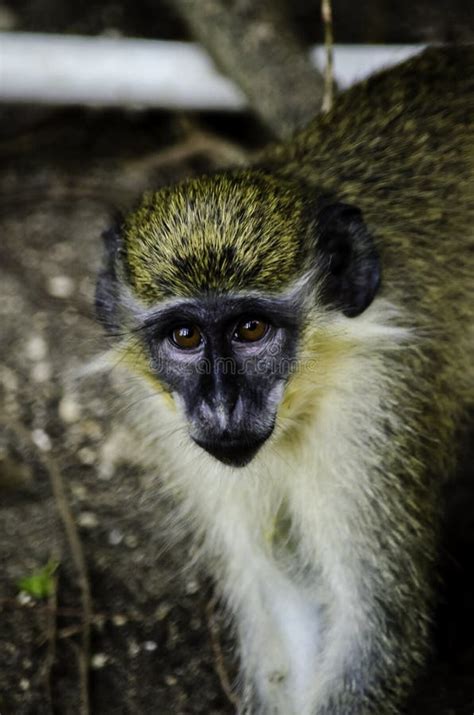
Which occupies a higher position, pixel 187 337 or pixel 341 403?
pixel 187 337

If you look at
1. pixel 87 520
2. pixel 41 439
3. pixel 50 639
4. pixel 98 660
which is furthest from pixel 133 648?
pixel 41 439

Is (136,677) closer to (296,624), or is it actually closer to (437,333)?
(296,624)

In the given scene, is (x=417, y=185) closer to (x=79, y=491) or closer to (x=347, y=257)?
(x=347, y=257)

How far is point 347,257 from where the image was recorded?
3148 mm

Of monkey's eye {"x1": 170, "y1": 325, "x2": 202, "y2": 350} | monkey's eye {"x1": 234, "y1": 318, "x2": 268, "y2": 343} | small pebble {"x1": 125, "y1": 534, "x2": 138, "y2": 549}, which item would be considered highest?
monkey's eye {"x1": 234, "y1": 318, "x2": 268, "y2": 343}

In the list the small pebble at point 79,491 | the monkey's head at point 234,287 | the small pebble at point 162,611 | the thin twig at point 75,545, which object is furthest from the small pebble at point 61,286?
the monkey's head at point 234,287

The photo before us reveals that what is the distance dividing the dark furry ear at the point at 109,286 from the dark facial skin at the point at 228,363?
0.20 metres

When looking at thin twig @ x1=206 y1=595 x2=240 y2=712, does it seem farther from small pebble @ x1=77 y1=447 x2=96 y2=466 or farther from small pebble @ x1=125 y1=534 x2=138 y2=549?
small pebble @ x1=77 y1=447 x2=96 y2=466

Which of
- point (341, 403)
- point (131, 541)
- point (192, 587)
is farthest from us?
point (131, 541)

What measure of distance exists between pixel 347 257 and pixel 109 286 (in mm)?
684

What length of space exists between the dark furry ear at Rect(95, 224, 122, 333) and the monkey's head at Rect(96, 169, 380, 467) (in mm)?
32

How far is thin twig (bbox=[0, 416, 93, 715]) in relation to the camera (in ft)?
12.6

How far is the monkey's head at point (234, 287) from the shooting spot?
296 centimetres

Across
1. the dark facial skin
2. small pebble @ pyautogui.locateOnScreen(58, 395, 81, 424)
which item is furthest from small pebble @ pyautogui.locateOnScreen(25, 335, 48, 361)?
the dark facial skin
